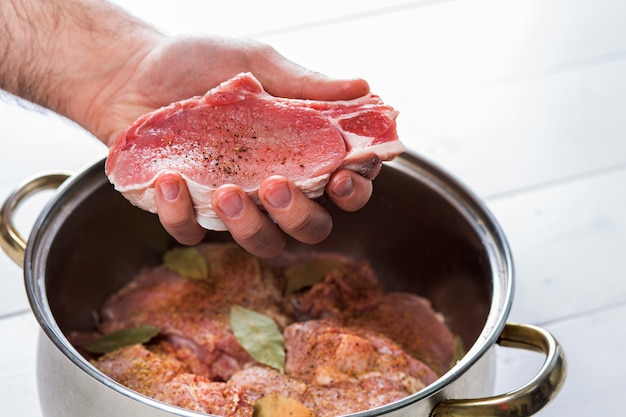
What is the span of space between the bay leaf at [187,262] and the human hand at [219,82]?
0.22 meters

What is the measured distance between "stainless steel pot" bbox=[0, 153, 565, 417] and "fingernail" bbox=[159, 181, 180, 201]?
186 mm

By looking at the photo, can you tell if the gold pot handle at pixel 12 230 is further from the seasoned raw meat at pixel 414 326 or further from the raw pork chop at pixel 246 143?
the seasoned raw meat at pixel 414 326

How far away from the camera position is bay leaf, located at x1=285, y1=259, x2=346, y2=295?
1378mm

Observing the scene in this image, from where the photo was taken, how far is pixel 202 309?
4.21ft

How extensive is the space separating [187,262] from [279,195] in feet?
1.35

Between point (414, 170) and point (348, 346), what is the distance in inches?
11.6

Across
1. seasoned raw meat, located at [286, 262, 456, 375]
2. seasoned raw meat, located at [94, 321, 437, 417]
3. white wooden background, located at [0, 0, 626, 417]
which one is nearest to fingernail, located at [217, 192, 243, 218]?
seasoned raw meat, located at [94, 321, 437, 417]

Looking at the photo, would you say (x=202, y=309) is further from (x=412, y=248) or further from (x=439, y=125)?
(x=439, y=125)

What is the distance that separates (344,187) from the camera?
3.39 feet

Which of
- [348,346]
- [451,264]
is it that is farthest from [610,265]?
[348,346]

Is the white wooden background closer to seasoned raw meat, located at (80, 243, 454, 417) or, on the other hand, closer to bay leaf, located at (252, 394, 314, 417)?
seasoned raw meat, located at (80, 243, 454, 417)

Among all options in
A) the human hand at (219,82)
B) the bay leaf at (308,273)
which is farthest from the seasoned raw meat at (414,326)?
the human hand at (219,82)

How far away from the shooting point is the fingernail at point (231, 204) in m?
1.00

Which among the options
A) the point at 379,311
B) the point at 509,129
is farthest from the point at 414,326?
the point at 509,129
